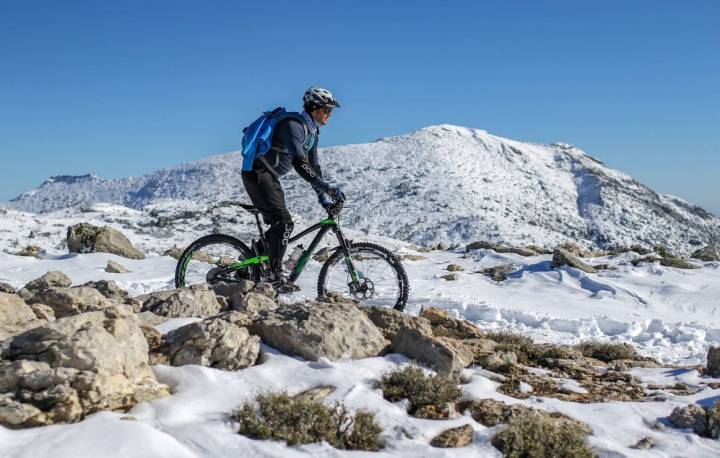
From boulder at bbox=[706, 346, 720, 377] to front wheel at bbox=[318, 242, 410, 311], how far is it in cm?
355

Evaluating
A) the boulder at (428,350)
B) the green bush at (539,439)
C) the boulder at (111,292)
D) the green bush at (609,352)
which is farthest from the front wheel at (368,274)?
the green bush at (539,439)

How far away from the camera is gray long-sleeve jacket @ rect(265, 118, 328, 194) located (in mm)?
7233

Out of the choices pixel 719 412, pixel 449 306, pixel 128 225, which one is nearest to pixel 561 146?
pixel 128 225

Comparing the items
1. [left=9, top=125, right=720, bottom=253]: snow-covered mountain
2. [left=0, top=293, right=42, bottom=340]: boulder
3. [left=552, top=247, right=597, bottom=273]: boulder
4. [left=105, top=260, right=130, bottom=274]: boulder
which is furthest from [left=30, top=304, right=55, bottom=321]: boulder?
[left=9, top=125, right=720, bottom=253]: snow-covered mountain

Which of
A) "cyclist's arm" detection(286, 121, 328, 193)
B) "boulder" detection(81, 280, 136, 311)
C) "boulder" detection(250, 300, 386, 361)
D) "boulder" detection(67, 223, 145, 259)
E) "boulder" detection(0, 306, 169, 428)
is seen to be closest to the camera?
"boulder" detection(0, 306, 169, 428)

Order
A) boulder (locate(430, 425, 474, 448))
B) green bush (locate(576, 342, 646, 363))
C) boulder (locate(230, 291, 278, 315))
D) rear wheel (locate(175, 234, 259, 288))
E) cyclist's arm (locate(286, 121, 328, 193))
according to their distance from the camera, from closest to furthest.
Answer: boulder (locate(430, 425, 474, 448)), boulder (locate(230, 291, 278, 315)), cyclist's arm (locate(286, 121, 328, 193)), green bush (locate(576, 342, 646, 363)), rear wheel (locate(175, 234, 259, 288))

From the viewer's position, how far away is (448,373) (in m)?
5.35

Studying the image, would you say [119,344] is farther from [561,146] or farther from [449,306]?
[561,146]

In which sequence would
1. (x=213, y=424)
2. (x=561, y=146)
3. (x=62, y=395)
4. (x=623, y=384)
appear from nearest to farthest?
1. (x=62, y=395)
2. (x=213, y=424)
3. (x=623, y=384)
4. (x=561, y=146)

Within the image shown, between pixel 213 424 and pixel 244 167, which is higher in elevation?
pixel 244 167

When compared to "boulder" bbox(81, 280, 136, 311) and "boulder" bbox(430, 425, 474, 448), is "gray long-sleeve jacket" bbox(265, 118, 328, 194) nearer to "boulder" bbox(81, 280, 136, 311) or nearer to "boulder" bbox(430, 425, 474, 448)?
"boulder" bbox(81, 280, 136, 311)

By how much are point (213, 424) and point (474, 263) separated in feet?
48.8

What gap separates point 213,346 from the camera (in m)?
5.02

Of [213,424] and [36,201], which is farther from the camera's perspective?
[36,201]
